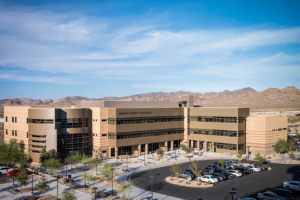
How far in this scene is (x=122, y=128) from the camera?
63656mm

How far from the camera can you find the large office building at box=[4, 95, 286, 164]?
58.8 m

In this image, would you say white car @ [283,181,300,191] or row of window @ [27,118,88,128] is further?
row of window @ [27,118,88,128]

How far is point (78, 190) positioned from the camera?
3847 centimetres

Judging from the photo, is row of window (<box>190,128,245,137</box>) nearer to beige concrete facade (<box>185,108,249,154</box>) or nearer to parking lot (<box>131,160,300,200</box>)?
beige concrete facade (<box>185,108,249,154</box>)

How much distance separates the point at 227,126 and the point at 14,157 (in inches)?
2175

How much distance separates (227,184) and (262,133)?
29.9 m

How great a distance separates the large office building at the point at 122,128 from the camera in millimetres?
58841

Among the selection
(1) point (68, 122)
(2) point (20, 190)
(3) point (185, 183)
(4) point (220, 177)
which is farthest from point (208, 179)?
(1) point (68, 122)

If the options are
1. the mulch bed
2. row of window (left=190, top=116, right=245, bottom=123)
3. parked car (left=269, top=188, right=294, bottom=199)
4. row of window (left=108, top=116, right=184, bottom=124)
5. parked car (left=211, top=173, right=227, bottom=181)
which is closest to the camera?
parked car (left=269, top=188, right=294, bottom=199)

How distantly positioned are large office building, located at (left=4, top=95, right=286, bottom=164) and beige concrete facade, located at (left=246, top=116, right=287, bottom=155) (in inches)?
38.4

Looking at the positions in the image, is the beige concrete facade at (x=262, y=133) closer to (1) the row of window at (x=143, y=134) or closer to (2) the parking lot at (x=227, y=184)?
(2) the parking lot at (x=227, y=184)

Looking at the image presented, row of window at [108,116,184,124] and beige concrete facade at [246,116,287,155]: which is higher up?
row of window at [108,116,184,124]

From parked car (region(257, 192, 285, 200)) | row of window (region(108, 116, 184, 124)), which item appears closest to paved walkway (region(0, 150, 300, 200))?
row of window (region(108, 116, 184, 124))

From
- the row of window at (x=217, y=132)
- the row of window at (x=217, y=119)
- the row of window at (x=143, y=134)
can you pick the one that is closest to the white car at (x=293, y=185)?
the row of window at (x=217, y=132)
